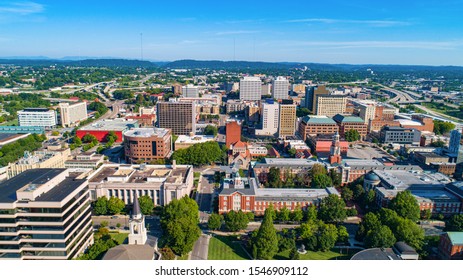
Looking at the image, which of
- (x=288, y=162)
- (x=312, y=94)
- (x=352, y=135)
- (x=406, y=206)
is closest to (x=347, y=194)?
(x=406, y=206)

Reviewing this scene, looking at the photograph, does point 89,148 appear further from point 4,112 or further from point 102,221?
point 4,112

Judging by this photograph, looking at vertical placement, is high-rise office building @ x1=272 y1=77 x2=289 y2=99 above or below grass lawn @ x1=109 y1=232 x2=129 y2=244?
above

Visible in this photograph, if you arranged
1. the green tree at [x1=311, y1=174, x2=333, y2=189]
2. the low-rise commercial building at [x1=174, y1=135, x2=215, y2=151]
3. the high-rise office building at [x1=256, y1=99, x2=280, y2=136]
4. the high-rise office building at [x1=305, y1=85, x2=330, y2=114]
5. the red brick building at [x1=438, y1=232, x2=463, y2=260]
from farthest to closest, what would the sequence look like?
the high-rise office building at [x1=305, y1=85, x2=330, y2=114], the high-rise office building at [x1=256, y1=99, x2=280, y2=136], the low-rise commercial building at [x1=174, y1=135, x2=215, y2=151], the green tree at [x1=311, y1=174, x2=333, y2=189], the red brick building at [x1=438, y1=232, x2=463, y2=260]

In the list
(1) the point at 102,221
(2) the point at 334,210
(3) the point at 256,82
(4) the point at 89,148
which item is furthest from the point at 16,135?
(3) the point at 256,82

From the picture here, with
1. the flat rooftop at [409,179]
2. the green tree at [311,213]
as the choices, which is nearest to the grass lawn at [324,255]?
the green tree at [311,213]

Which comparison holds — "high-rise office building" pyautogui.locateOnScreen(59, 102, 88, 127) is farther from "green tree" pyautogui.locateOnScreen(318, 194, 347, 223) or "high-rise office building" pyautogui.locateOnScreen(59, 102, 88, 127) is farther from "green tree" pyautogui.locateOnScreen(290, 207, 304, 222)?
"green tree" pyautogui.locateOnScreen(318, 194, 347, 223)

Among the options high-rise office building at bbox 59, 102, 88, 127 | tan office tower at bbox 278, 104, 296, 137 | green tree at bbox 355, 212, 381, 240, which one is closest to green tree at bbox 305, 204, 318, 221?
green tree at bbox 355, 212, 381, 240

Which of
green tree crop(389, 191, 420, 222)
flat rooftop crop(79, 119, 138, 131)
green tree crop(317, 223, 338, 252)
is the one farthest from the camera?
flat rooftop crop(79, 119, 138, 131)

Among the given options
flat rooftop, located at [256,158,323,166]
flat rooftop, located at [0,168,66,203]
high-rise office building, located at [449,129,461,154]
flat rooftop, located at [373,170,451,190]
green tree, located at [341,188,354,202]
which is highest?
flat rooftop, located at [0,168,66,203]
